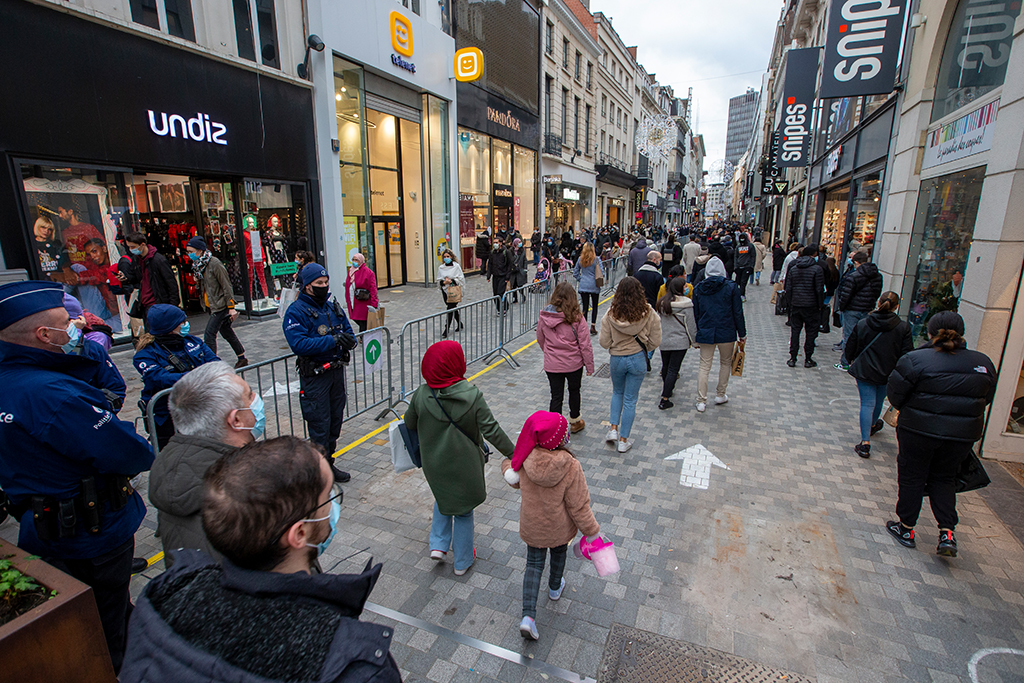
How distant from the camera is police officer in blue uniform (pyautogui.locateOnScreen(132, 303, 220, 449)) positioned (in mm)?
3830

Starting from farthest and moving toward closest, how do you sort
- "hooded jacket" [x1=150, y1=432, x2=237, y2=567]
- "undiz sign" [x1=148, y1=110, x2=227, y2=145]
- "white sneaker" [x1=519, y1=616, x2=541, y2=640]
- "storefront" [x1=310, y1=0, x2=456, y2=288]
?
"storefront" [x1=310, y1=0, x2=456, y2=288], "undiz sign" [x1=148, y1=110, x2=227, y2=145], "white sneaker" [x1=519, y1=616, x2=541, y2=640], "hooded jacket" [x1=150, y1=432, x2=237, y2=567]

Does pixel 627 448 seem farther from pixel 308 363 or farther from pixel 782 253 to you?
pixel 782 253

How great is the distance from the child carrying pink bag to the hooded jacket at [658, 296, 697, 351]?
164 inches

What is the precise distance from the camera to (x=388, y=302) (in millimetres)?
14859

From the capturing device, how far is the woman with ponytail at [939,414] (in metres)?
3.78

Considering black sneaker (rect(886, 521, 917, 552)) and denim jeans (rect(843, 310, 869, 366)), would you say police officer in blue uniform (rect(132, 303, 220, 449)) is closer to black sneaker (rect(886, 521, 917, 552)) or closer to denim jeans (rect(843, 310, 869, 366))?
black sneaker (rect(886, 521, 917, 552))

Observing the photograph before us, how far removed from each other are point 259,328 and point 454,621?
374 inches

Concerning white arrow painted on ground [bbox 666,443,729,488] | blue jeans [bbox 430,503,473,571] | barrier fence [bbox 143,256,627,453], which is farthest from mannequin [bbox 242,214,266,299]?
white arrow painted on ground [bbox 666,443,729,488]

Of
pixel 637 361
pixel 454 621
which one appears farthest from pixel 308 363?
pixel 637 361

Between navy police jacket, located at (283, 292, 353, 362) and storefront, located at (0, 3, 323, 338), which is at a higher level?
storefront, located at (0, 3, 323, 338)

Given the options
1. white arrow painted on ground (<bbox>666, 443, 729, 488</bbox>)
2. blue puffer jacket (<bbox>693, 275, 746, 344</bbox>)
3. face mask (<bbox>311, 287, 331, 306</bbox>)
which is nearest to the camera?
face mask (<bbox>311, 287, 331, 306</bbox>)

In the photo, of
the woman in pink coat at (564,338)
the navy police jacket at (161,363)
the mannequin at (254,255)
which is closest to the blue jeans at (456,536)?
the navy police jacket at (161,363)

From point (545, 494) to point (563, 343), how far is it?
2704 millimetres

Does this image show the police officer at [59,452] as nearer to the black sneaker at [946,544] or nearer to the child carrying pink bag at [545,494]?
the child carrying pink bag at [545,494]
